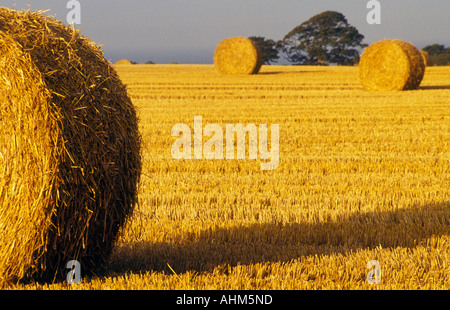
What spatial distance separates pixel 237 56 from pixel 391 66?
34.7 ft

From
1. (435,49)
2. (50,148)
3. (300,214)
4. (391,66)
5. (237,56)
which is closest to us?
(50,148)

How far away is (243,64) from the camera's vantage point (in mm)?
29812

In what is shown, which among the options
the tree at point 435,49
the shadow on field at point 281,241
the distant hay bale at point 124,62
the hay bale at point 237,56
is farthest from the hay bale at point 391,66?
the tree at point 435,49

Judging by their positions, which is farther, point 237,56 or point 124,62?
point 124,62

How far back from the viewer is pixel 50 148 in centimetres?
402

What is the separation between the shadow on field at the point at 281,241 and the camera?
4816 mm

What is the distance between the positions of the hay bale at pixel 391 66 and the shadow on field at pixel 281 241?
15.3 metres

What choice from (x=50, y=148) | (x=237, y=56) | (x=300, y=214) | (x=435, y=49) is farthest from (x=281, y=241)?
(x=435, y=49)

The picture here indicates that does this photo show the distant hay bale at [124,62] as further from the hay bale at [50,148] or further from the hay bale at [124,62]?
the hay bale at [50,148]

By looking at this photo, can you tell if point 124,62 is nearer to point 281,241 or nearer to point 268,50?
point 268,50

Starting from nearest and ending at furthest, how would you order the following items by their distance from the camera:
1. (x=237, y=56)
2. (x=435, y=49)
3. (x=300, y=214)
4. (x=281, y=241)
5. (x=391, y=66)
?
(x=281, y=241)
(x=300, y=214)
(x=391, y=66)
(x=237, y=56)
(x=435, y=49)

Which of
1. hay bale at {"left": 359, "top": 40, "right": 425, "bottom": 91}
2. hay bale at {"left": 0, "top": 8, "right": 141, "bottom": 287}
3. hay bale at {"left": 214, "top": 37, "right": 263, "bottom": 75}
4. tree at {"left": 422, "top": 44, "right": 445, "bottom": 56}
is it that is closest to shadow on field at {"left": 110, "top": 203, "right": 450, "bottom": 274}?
hay bale at {"left": 0, "top": 8, "right": 141, "bottom": 287}

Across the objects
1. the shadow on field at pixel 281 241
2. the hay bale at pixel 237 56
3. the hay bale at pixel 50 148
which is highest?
the hay bale at pixel 237 56
